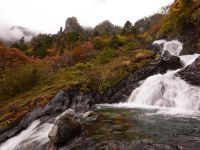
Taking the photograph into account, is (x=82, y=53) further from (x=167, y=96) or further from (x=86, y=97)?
(x=167, y=96)

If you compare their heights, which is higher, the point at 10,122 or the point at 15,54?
the point at 15,54

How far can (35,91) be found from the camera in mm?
27953

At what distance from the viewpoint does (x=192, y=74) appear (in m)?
22.4

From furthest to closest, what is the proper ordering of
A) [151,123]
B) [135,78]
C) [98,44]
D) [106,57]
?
[98,44] → [106,57] → [135,78] → [151,123]

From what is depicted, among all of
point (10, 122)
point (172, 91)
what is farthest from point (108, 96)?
point (10, 122)

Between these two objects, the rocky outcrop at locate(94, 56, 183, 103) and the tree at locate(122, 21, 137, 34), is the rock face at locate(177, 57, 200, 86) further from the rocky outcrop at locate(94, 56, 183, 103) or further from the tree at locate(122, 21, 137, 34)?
the tree at locate(122, 21, 137, 34)

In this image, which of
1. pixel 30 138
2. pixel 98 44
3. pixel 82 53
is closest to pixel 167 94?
pixel 30 138

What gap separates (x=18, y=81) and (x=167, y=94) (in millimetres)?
16153

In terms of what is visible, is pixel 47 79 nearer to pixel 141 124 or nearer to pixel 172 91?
pixel 172 91

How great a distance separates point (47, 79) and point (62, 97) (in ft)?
34.7

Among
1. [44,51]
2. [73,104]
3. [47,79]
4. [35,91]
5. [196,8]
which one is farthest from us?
[44,51]

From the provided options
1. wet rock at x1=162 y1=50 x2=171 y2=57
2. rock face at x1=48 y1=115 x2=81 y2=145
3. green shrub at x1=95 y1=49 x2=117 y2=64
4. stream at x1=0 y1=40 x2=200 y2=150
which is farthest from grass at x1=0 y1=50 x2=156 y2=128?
rock face at x1=48 y1=115 x2=81 y2=145

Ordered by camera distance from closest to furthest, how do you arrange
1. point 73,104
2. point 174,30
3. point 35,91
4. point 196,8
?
point 73,104
point 35,91
point 196,8
point 174,30

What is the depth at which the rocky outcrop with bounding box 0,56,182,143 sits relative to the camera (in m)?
20.8
